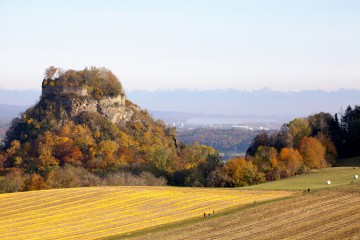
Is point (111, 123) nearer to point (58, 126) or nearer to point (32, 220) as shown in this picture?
point (58, 126)

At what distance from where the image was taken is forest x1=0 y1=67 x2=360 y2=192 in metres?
86.0

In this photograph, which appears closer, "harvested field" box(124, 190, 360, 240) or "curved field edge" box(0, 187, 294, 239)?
"harvested field" box(124, 190, 360, 240)

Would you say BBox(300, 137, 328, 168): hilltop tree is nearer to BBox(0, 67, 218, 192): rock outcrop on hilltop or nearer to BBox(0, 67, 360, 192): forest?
BBox(0, 67, 360, 192): forest

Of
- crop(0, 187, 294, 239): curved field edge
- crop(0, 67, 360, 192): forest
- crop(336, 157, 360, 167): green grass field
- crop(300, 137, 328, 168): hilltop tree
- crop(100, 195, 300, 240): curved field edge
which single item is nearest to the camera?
crop(100, 195, 300, 240): curved field edge

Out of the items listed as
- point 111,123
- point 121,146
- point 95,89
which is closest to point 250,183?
point 121,146

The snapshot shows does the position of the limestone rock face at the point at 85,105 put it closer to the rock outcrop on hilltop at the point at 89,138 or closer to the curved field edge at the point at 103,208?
the rock outcrop on hilltop at the point at 89,138

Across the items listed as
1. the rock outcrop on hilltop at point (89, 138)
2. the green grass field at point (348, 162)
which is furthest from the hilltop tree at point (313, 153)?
the rock outcrop on hilltop at point (89, 138)

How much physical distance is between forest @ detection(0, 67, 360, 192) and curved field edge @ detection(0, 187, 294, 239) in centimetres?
2353

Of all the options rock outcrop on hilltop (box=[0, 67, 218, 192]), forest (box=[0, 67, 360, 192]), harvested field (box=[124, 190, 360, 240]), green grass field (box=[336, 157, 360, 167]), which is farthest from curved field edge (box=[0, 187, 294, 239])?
green grass field (box=[336, 157, 360, 167])

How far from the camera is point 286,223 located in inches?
1647

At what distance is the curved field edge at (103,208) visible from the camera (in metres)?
43.7

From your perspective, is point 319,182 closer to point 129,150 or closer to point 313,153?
point 313,153

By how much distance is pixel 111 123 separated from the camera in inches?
4749

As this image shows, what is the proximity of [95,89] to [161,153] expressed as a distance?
27.5 meters
